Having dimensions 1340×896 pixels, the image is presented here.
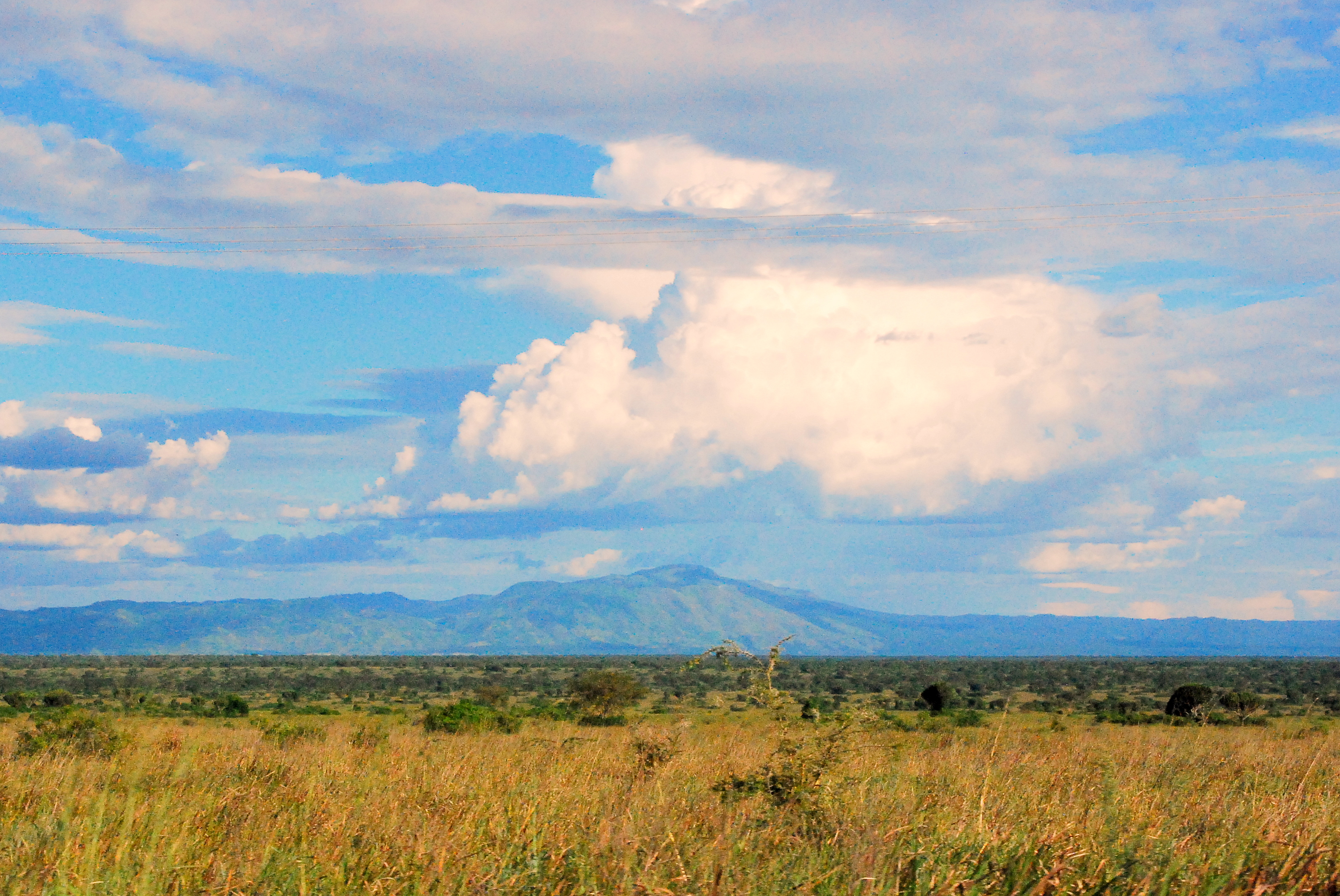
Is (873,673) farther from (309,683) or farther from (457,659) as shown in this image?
(457,659)

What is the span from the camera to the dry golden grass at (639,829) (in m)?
6.64

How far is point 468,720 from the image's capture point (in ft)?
131

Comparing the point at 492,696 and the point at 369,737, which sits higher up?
the point at 369,737

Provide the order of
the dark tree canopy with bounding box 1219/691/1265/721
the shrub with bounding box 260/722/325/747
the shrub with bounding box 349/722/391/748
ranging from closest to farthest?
the shrub with bounding box 349/722/391/748 → the shrub with bounding box 260/722/325/747 → the dark tree canopy with bounding box 1219/691/1265/721

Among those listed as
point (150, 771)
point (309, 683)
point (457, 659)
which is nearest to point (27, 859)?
point (150, 771)

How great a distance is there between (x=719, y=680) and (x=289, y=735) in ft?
247

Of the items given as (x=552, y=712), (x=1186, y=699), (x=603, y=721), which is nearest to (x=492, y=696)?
(x=552, y=712)

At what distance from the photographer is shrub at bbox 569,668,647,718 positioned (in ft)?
192

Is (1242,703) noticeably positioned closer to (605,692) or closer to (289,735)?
(289,735)

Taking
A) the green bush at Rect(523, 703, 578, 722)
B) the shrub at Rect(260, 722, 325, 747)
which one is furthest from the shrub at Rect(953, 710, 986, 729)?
the shrub at Rect(260, 722, 325, 747)

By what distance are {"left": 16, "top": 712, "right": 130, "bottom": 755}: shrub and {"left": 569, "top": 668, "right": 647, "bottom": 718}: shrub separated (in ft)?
99.1

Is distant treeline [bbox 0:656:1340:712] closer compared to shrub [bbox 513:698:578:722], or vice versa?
shrub [bbox 513:698:578:722]

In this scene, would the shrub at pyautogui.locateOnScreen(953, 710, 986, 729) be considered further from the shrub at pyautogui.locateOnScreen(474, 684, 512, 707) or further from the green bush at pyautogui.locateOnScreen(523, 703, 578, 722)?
the shrub at pyautogui.locateOnScreen(474, 684, 512, 707)

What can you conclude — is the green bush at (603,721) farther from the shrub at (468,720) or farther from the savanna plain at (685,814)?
the savanna plain at (685,814)
